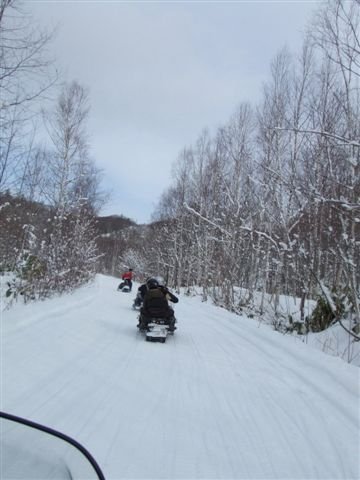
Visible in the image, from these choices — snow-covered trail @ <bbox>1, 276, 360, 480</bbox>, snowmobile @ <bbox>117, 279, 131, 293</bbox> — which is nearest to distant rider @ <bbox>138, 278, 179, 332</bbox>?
snow-covered trail @ <bbox>1, 276, 360, 480</bbox>

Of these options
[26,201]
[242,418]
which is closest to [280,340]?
[242,418]

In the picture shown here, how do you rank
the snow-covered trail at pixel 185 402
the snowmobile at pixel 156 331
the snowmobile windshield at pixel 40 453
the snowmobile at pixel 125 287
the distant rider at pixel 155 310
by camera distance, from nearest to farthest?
1. the snowmobile windshield at pixel 40 453
2. the snow-covered trail at pixel 185 402
3. the snowmobile at pixel 156 331
4. the distant rider at pixel 155 310
5. the snowmobile at pixel 125 287

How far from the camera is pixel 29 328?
7.06 metres

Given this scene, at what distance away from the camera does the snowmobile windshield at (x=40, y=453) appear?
1293 millimetres

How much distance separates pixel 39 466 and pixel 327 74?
11.1 meters

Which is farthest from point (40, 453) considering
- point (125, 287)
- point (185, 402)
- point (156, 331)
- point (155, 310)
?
point (125, 287)

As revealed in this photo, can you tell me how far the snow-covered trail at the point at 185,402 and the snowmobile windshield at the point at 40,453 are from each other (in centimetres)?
164

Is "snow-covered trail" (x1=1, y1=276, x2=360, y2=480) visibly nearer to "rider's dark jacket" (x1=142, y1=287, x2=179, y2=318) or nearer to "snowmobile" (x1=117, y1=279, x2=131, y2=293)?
"rider's dark jacket" (x1=142, y1=287, x2=179, y2=318)

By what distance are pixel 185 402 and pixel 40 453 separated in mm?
3211

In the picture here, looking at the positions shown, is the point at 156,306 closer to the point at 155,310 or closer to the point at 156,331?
the point at 155,310

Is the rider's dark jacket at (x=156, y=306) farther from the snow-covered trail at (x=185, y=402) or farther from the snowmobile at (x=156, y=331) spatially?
the snow-covered trail at (x=185, y=402)

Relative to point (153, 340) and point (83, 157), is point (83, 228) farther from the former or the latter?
point (153, 340)

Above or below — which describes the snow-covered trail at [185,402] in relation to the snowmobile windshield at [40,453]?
below

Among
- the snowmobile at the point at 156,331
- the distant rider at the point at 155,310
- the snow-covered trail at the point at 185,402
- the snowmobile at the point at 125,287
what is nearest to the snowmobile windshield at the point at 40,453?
the snow-covered trail at the point at 185,402
